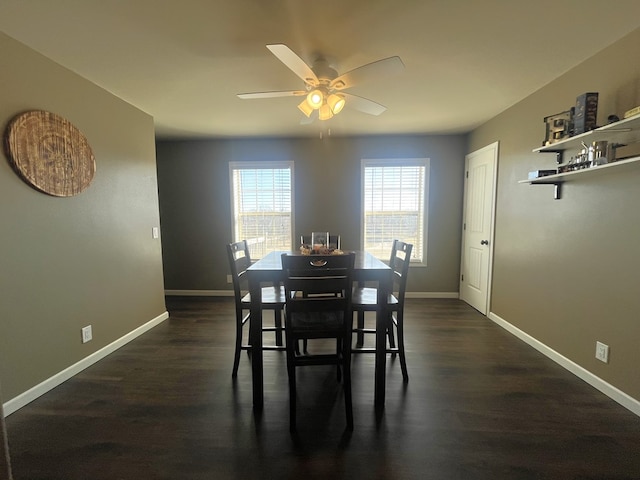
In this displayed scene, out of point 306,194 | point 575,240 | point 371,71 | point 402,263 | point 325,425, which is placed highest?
point 371,71

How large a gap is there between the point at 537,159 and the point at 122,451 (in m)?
3.93

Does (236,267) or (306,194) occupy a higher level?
(306,194)

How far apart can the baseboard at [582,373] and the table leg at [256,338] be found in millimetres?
2429

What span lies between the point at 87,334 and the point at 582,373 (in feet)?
13.3

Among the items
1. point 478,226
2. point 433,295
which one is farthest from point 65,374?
point 478,226

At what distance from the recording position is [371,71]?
180cm

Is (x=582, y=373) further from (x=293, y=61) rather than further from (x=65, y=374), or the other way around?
(x=65, y=374)

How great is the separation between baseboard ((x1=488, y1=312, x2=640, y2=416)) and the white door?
71cm

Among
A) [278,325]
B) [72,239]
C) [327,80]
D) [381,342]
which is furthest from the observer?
[278,325]

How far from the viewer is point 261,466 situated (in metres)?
1.52

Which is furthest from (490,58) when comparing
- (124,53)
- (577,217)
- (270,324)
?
(270,324)

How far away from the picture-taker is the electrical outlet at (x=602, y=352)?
2.08 meters

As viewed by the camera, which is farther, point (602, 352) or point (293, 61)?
point (602, 352)

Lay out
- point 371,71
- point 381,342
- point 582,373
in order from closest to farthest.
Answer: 1. point 371,71
2. point 381,342
3. point 582,373
